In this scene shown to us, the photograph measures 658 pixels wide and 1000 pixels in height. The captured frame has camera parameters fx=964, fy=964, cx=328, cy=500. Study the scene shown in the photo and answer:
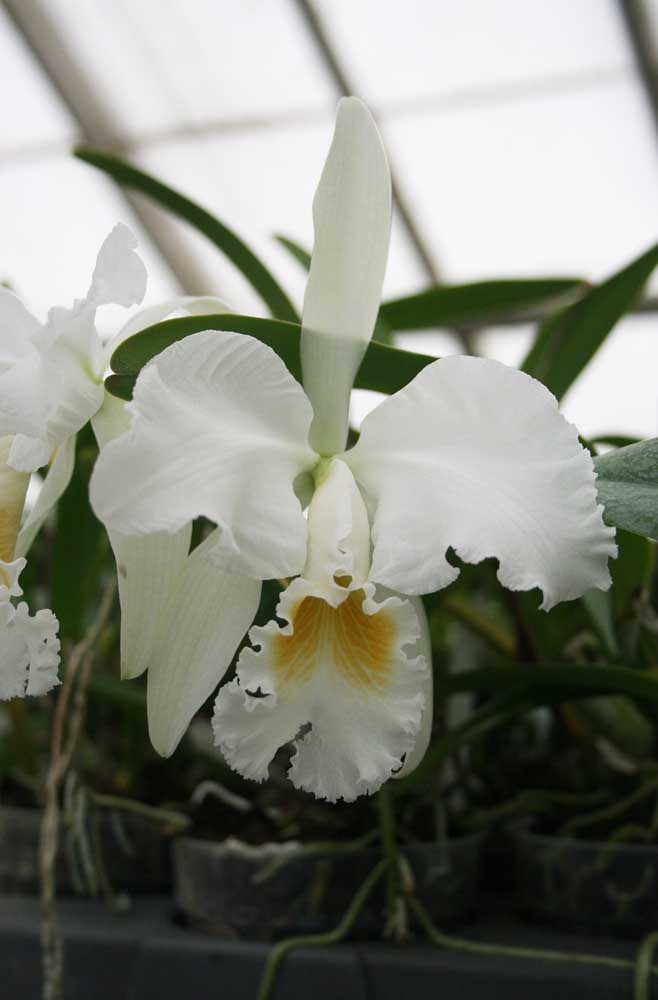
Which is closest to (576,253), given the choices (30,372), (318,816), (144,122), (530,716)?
(144,122)

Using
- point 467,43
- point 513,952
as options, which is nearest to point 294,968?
point 513,952

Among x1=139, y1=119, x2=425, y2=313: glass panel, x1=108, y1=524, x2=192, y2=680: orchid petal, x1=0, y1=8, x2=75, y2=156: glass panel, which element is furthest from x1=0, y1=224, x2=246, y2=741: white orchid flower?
x1=0, y1=8, x2=75, y2=156: glass panel

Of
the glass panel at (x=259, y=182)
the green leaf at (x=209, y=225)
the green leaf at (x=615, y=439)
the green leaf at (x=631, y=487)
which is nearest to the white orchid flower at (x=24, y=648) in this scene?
the green leaf at (x=631, y=487)

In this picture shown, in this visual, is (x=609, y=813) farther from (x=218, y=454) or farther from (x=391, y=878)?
(x=218, y=454)

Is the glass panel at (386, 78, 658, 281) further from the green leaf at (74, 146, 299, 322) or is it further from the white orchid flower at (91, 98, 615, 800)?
the white orchid flower at (91, 98, 615, 800)

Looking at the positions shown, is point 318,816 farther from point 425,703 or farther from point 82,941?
point 425,703

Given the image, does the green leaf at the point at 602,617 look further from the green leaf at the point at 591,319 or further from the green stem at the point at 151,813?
the green stem at the point at 151,813
